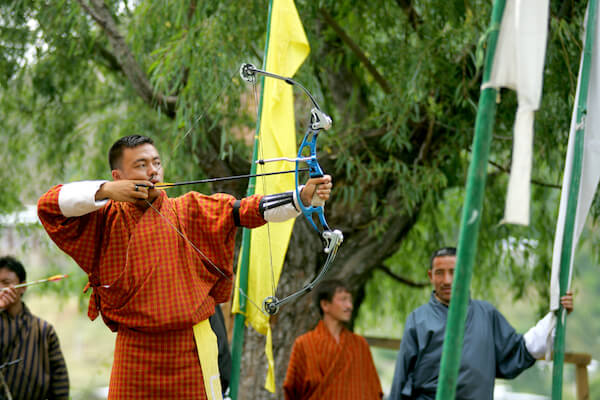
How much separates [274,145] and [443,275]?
102cm

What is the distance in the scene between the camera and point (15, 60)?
15.0 ft

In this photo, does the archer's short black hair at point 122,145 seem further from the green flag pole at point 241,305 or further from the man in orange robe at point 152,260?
the green flag pole at point 241,305

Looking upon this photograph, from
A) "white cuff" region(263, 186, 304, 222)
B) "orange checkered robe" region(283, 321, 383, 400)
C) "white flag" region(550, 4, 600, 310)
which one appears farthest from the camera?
"orange checkered robe" region(283, 321, 383, 400)

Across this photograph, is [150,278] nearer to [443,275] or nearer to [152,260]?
[152,260]

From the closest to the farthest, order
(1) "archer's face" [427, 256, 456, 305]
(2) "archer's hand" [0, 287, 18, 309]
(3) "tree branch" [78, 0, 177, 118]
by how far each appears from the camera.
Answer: (2) "archer's hand" [0, 287, 18, 309], (1) "archer's face" [427, 256, 456, 305], (3) "tree branch" [78, 0, 177, 118]

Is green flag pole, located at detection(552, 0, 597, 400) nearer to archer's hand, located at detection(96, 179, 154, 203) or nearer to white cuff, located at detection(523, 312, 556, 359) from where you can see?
white cuff, located at detection(523, 312, 556, 359)

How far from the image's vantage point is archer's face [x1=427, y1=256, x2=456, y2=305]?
3.14 m

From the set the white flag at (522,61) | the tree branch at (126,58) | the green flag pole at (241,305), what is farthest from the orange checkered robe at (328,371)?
the white flag at (522,61)

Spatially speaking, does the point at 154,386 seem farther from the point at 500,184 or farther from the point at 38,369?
the point at 500,184

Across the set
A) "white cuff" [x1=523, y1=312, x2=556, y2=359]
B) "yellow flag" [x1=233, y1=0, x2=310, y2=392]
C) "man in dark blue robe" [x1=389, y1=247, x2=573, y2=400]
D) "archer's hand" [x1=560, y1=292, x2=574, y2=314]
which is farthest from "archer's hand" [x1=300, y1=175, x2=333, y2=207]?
"man in dark blue robe" [x1=389, y1=247, x2=573, y2=400]

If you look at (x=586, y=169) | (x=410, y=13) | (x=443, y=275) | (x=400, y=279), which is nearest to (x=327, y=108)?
(x=410, y=13)

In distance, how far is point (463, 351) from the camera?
9.96 ft

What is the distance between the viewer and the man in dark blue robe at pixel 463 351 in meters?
2.97

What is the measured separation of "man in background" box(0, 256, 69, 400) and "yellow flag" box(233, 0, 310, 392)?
112cm
